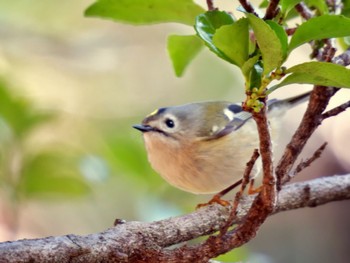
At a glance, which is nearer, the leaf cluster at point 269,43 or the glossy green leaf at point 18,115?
the leaf cluster at point 269,43

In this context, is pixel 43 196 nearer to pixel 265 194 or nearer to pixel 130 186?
pixel 130 186

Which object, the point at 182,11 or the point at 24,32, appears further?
the point at 24,32

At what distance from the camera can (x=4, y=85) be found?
60.5 inches

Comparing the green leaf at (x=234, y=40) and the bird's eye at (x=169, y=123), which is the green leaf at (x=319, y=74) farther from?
the bird's eye at (x=169, y=123)

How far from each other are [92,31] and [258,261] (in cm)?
173

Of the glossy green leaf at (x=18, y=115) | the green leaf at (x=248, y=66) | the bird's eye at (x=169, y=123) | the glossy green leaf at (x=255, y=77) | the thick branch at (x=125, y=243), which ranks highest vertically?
the glossy green leaf at (x=18, y=115)

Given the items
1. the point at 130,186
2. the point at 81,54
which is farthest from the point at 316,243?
the point at 130,186

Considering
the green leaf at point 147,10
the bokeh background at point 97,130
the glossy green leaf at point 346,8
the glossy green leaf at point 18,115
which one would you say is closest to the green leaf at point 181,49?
the green leaf at point 147,10

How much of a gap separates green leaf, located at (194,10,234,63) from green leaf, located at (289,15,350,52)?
0.08m

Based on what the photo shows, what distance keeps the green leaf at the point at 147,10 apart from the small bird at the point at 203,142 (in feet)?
1.44

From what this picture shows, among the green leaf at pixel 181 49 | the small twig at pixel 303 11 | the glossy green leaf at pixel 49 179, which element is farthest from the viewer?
the glossy green leaf at pixel 49 179

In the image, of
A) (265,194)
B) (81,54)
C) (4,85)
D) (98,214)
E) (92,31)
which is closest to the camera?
(265,194)

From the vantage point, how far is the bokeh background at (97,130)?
148 cm

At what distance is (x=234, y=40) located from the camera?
69 centimetres
